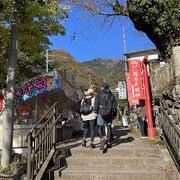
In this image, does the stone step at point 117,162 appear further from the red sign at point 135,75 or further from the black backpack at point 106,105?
the red sign at point 135,75

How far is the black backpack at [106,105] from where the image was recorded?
841 centimetres

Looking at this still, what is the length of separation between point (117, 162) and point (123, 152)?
0.53m

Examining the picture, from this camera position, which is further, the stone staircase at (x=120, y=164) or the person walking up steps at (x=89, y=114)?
the person walking up steps at (x=89, y=114)

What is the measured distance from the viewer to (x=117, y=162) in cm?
763

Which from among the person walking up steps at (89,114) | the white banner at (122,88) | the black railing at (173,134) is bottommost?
the black railing at (173,134)

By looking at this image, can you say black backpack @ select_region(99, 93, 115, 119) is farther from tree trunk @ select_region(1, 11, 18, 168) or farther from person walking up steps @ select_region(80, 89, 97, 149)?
tree trunk @ select_region(1, 11, 18, 168)

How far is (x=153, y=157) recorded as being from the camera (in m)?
7.79

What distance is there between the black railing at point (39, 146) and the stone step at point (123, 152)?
2.64 ft

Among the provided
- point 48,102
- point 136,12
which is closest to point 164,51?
point 136,12

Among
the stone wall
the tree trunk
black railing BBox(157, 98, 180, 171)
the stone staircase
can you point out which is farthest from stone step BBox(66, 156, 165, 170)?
the stone wall

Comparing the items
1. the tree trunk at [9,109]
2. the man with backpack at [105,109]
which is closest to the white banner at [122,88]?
the man with backpack at [105,109]

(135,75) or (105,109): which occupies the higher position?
(135,75)

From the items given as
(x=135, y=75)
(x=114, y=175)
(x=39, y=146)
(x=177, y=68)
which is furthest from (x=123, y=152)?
(x=135, y=75)

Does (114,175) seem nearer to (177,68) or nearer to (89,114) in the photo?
(89,114)
